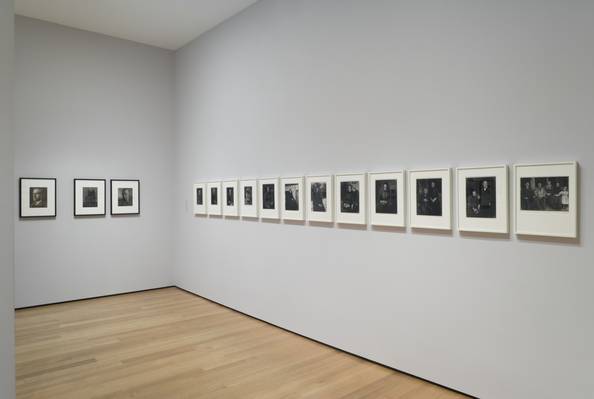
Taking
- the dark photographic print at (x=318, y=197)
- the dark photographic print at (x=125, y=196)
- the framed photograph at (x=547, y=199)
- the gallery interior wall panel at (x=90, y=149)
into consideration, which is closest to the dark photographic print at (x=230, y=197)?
the dark photographic print at (x=318, y=197)

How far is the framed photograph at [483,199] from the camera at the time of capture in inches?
139

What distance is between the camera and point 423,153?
4113 mm

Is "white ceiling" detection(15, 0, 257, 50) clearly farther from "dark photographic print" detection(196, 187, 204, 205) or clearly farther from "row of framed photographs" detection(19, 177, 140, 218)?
"dark photographic print" detection(196, 187, 204, 205)

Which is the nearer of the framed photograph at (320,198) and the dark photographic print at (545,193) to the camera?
the dark photographic print at (545,193)

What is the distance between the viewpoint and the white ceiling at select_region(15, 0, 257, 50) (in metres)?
6.46

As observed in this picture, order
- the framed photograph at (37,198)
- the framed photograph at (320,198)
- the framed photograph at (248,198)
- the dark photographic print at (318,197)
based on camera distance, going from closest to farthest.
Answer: the framed photograph at (320,198) → the dark photographic print at (318,197) → the framed photograph at (248,198) → the framed photograph at (37,198)

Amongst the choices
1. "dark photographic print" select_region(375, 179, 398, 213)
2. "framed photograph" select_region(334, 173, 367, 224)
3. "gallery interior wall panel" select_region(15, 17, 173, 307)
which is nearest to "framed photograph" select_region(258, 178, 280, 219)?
"framed photograph" select_region(334, 173, 367, 224)

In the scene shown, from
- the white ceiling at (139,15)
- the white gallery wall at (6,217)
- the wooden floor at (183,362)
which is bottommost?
the wooden floor at (183,362)

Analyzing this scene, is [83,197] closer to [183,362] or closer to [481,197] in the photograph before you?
[183,362]

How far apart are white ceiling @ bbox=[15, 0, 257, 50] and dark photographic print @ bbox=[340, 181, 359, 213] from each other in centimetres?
347

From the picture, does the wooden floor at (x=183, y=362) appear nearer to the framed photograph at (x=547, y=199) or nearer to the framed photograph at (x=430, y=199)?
the framed photograph at (x=430, y=199)

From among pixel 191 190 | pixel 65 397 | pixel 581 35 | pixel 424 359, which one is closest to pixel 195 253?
pixel 191 190

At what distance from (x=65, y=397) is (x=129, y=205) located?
478 cm

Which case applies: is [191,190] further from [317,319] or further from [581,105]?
[581,105]
